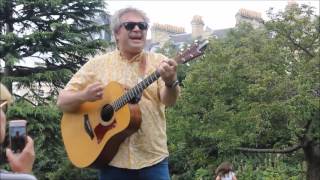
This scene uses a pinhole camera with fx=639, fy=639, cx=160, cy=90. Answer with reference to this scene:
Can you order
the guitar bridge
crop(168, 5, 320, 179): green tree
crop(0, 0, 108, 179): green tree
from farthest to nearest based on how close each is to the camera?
crop(0, 0, 108, 179): green tree < crop(168, 5, 320, 179): green tree < the guitar bridge

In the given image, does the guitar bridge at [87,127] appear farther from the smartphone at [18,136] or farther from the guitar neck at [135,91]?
the smartphone at [18,136]

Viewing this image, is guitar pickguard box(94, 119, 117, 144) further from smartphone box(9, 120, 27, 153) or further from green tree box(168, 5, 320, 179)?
green tree box(168, 5, 320, 179)

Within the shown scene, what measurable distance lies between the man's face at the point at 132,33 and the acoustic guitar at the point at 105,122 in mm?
217

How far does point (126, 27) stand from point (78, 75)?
44 cm

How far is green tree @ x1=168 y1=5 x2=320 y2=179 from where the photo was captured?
518 inches

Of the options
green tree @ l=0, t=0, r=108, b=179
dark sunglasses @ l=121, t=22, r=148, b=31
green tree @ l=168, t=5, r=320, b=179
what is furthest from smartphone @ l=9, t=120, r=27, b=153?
green tree @ l=0, t=0, r=108, b=179

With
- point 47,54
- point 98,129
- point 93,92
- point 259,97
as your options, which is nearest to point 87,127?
point 98,129

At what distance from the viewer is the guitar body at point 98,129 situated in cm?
350

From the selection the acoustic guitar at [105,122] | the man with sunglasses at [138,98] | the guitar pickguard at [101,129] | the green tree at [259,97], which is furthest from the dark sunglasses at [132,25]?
the green tree at [259,97]

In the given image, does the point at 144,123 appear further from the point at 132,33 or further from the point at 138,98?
the point at 132,33

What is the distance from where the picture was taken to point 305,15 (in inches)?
553

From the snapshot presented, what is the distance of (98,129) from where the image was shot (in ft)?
12.3

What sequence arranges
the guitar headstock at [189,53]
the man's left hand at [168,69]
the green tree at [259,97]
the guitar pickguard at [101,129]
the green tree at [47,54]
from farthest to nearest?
1. the green tree at [47,54]
2. the green tree at [259,97]
3. the guitar pickguard at [101,129]
4. the guitar headstock at [189,53]
5. the man's left hand at [168,69]

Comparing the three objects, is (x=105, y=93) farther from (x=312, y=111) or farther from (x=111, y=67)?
(x=312, y=111)
